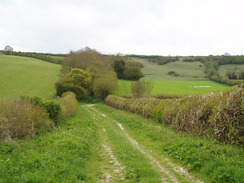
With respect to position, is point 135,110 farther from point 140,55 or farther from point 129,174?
point 140,55

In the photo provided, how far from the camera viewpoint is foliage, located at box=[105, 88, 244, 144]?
33.6 feet

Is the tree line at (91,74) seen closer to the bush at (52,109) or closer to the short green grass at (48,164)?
the bush at (52,109)

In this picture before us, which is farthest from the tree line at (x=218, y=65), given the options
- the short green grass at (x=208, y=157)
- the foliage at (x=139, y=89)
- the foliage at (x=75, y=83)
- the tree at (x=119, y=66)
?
the short green grass at (x=208, y=157)

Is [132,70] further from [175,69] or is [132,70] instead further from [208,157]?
[208,157]

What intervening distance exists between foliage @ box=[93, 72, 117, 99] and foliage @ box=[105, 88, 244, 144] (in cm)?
4447

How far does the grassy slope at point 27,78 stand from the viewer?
6562 centimetres

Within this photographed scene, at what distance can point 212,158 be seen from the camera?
8.84 m

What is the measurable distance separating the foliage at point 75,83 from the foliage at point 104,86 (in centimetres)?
258

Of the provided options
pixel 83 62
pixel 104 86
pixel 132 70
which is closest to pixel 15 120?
pixel 104 86

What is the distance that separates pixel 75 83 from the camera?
201 ft

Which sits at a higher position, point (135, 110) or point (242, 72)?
point (242, 72)

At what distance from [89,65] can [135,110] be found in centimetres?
4729

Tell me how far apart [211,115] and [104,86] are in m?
52.1

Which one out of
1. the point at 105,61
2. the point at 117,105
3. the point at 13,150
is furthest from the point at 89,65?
the point at 13,150
